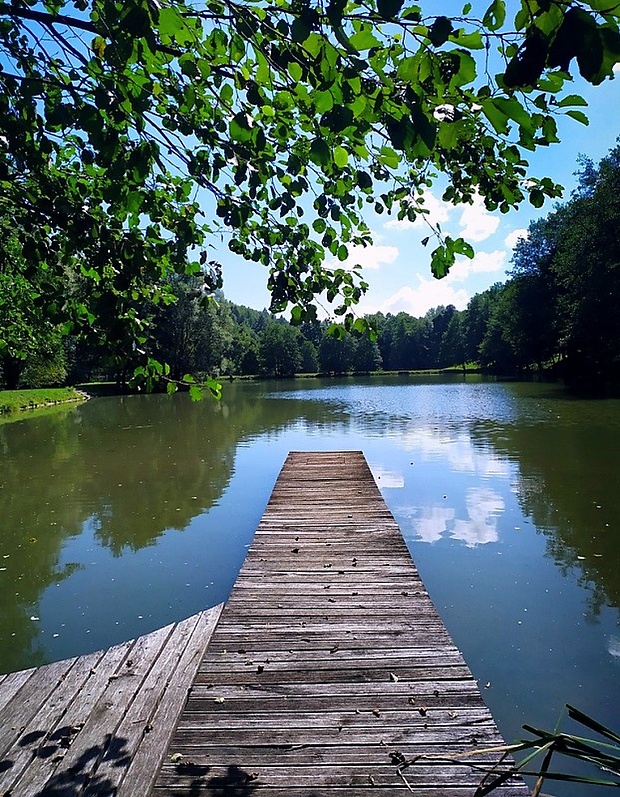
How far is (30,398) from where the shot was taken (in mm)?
30547

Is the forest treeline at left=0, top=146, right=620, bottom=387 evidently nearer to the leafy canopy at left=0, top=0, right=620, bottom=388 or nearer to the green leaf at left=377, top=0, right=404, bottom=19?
the leafy canopy at left=0, top=0, right=620, bottom=388

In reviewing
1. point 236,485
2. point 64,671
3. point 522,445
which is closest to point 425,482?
point 236,485

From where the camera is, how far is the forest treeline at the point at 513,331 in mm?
29047

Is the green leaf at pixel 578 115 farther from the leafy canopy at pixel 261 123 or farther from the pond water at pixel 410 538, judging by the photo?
the pond water at pixel 410 538

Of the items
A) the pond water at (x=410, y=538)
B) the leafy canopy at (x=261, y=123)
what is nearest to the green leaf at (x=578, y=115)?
the leafy canopy at (x=261, y=123)

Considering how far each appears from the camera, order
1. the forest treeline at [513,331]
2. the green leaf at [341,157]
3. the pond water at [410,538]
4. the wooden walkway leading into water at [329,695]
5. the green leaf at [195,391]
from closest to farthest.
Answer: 1. the green leaf at [341,157]
2. the wooden walkway leading into water at [329,695]
3. the green leaf at [195,391]
4. the pond water at [410,538]
5. the forest treeline at [513,331]

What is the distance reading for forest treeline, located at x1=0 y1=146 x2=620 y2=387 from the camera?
95.3 ft

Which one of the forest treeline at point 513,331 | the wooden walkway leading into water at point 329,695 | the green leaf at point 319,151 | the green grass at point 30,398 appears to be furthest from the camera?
the forest treeline at point 513,331

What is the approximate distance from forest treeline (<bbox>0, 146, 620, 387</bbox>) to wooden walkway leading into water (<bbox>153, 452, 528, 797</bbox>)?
173 centimetres

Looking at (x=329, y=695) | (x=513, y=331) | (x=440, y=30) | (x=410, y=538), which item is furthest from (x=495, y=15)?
(x=513, y=331)

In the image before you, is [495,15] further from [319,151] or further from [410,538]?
[410,538]

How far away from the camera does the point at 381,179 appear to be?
2500mm

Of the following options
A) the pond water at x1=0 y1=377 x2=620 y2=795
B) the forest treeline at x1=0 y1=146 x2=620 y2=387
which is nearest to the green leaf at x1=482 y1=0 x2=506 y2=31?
the forest treeline at x1=0 y1=146 x2=620 y2=387

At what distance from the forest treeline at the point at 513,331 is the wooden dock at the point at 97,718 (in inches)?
75.6
